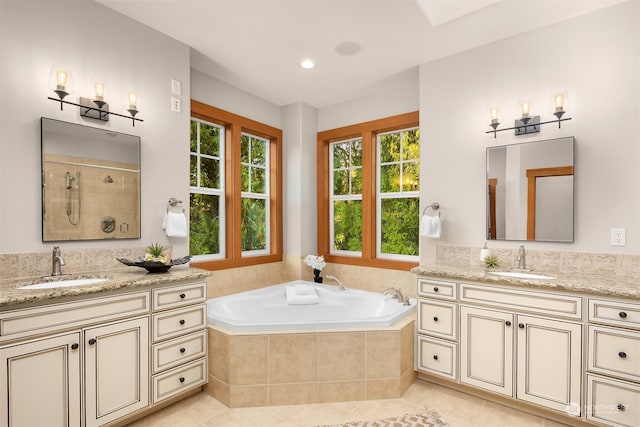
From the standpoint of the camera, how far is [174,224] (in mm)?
2531

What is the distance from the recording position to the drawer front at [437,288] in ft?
7.93

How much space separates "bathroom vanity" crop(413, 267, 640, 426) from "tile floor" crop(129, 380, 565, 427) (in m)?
0.11

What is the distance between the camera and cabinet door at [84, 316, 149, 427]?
1.81 metres

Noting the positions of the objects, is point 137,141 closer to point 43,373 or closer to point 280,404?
point 43,373

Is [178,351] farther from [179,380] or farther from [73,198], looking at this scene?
[73,198]

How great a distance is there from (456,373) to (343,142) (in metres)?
2.75

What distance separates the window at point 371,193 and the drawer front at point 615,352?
1631mm

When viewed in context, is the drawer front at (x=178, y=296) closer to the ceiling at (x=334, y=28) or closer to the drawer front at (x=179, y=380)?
the drawer front at (x=179, y=380)

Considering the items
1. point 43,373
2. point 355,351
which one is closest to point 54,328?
point 43,373

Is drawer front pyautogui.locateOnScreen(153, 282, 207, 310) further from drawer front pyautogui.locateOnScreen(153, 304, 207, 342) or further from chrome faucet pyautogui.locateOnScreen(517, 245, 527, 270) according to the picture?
chrome faucet pyautogui.locateOnScreen(517, 245, 527, 270)

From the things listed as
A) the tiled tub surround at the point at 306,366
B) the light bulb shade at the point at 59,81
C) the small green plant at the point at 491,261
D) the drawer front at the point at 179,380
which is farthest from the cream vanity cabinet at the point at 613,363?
the light bulb shade at the point at 59,81

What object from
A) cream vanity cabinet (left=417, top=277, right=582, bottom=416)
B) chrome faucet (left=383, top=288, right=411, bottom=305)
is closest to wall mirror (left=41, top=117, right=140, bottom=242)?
chrome faucet (left=383, top=288, right=411, bottom=305)

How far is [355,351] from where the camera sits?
2346mm

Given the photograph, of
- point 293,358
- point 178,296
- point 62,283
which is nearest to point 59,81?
point 62,283
